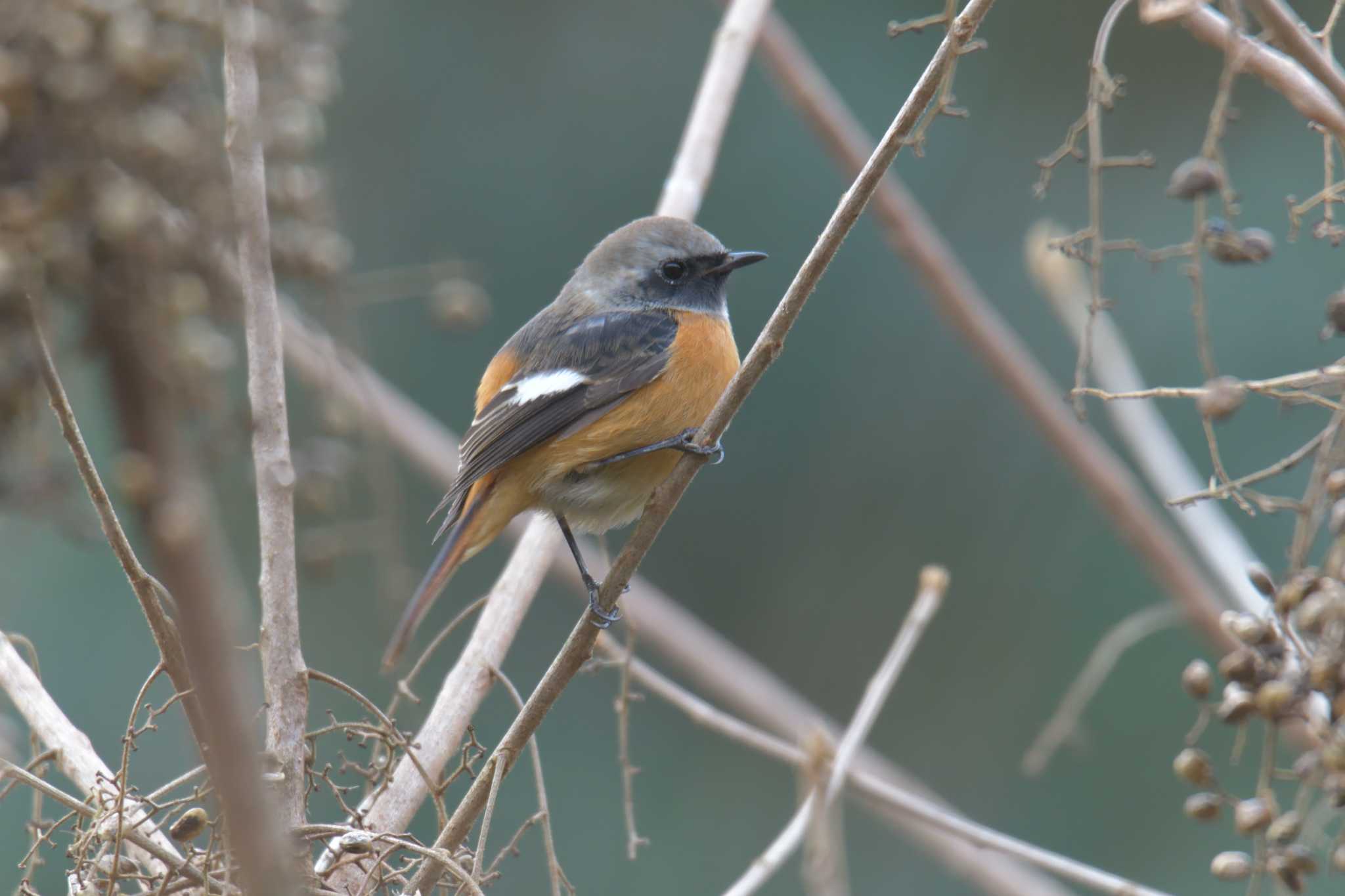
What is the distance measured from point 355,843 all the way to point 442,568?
59.2 inches

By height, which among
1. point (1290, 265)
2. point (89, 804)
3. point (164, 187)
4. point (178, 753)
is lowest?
point (178, 753)

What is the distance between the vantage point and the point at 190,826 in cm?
176

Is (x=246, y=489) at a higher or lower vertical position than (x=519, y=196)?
lower

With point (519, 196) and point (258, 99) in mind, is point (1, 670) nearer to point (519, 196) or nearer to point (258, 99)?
point (258, 99)

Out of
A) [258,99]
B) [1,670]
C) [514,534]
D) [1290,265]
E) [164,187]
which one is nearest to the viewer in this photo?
[164,187]

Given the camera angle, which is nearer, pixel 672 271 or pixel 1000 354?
pixel 1000 354

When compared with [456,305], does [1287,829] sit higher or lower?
lower

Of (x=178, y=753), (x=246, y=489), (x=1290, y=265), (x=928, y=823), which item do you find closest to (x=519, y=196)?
(x=246, y=489)

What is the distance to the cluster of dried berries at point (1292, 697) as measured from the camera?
146cm

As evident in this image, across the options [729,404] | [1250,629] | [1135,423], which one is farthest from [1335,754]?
[1135,423]

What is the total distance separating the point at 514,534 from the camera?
386 cm

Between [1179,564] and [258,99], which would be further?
[1179,564]

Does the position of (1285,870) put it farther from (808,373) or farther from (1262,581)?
(808,373)

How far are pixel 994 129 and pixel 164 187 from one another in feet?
20.4
